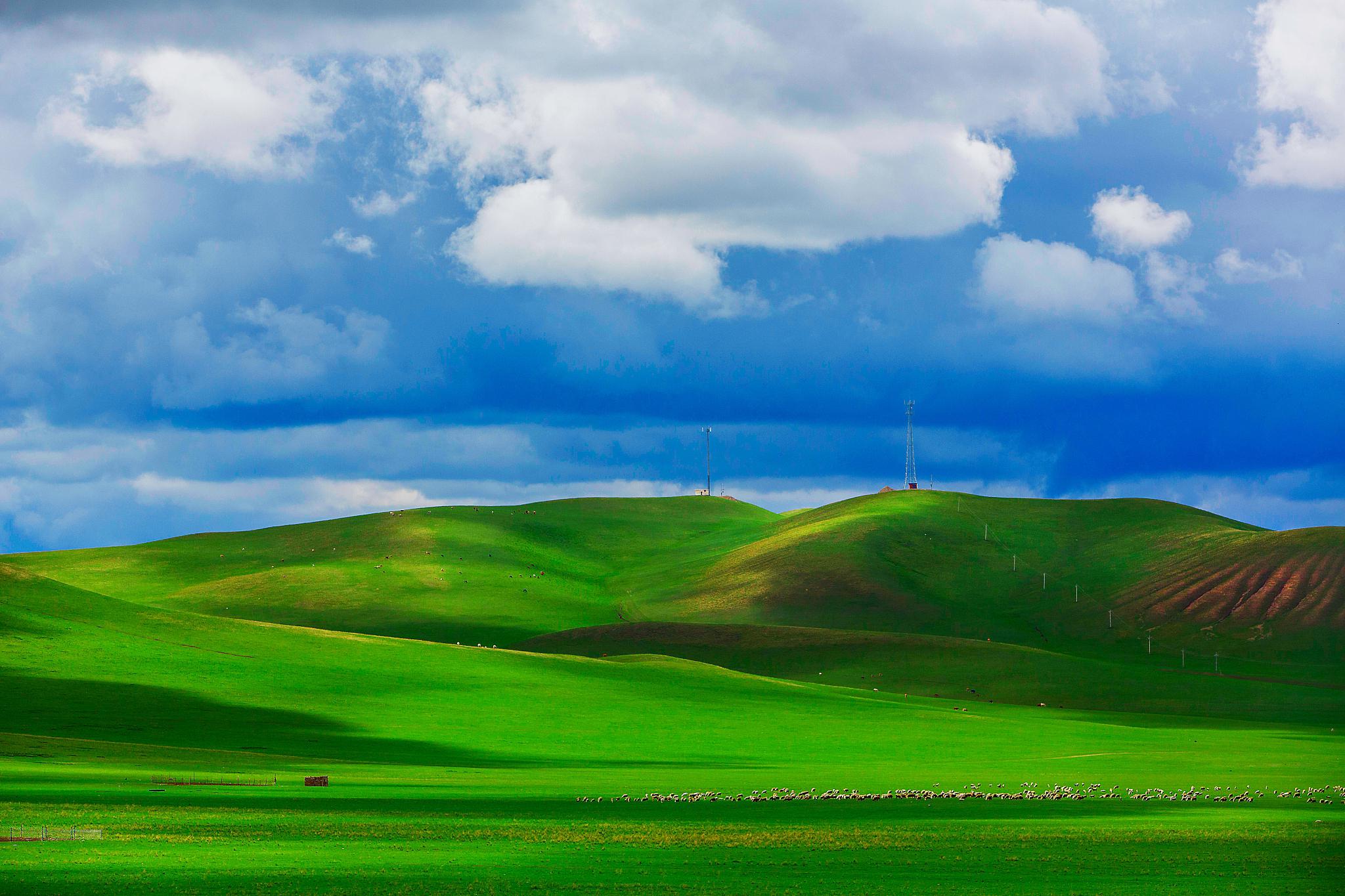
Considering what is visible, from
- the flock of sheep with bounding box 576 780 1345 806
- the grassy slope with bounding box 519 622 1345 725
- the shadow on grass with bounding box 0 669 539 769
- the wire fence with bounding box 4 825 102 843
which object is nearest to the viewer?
the wire fence with bounding box 4 825 102 843

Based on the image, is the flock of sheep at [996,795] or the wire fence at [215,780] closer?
the flock of sheep at [996,795]

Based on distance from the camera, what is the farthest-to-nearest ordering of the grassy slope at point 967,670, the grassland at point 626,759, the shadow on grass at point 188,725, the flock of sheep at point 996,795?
the grassy slope at point 967,670
the shadow on grass at point 188,725
the flock of sheep at point 996,795
the grassland at point 626,759

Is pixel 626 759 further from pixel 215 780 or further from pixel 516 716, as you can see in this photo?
pixel 215 780

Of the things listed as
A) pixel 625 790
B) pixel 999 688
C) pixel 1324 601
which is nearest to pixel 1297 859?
pixel 625 790

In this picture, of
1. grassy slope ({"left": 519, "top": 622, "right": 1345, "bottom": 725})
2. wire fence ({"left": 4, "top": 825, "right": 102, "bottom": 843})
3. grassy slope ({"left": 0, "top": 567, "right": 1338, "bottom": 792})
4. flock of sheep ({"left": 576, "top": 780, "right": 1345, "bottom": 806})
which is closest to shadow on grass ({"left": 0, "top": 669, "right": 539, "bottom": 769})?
grassy slope ({"left": 0, "top": 567, "right": 1338, "bottom": 792})

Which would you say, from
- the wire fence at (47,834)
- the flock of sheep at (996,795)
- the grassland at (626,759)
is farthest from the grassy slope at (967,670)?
the wire fence at (47,834)

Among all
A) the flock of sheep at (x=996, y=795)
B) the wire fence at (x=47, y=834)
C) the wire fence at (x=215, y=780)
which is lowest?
the flock of sheep at (x=996, y=795)

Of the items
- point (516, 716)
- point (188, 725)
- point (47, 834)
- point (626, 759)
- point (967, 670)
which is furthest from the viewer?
point (967, 670)

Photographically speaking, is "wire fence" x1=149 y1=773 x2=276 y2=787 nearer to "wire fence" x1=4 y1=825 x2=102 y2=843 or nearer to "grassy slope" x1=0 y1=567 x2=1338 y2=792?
"grassy slope" x1=0 y1=567 x2=1338 y2=792

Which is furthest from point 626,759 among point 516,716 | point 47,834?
point 47,834

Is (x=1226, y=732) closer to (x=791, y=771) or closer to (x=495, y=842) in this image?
(x=791, y=771)

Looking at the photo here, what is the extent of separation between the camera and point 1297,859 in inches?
1613

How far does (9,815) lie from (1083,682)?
118m

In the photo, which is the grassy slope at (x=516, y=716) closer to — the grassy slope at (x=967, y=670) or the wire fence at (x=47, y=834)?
the grassy slope at (x=967, y=670)
